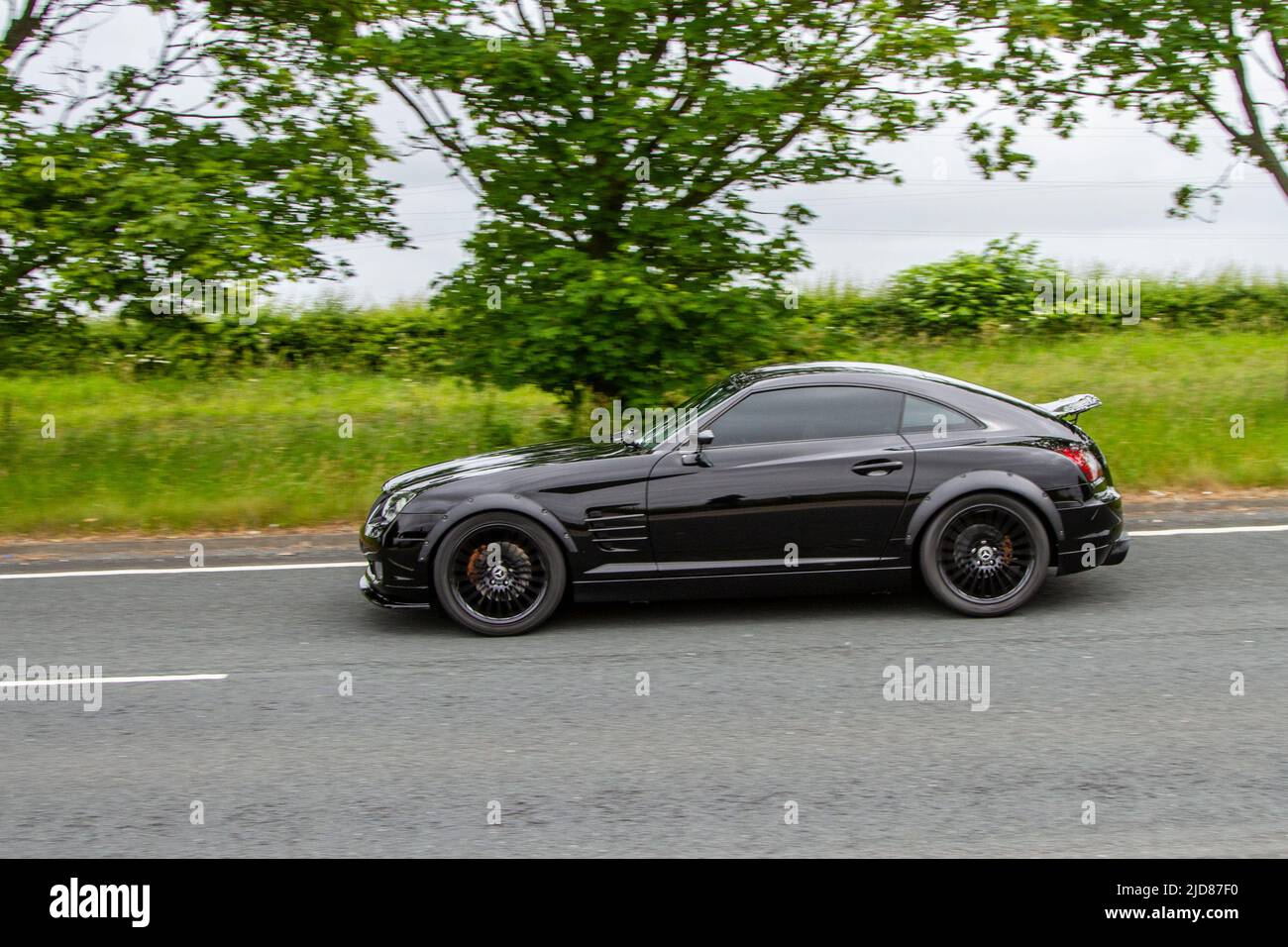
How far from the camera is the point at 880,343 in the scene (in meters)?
19.0

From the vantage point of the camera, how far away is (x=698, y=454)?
7863 millimetres

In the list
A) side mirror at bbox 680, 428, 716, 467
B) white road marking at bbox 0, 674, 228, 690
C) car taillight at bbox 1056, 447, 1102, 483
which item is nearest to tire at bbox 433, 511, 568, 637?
side mirror at bbox 680, 428, 716, 467

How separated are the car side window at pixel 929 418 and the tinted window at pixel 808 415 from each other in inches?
2.5

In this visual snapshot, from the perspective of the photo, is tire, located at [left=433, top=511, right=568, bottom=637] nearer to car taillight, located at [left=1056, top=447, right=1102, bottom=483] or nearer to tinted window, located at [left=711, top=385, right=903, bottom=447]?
tinted window, located at [left=711, top=385, right=903, bottom=447]

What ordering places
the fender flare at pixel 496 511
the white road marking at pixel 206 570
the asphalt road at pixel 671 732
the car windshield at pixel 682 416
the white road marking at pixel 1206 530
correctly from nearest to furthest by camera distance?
the asphalt road at pixel 671 732, the fender flare at pixel 496 511, the car windshield at pixel 682 416, the white road marking at pixel 206 570, the white road marking at pixel 1206 530

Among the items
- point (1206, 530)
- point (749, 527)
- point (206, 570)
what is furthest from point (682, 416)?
point (1206, 530)

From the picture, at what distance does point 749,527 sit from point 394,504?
2167mm

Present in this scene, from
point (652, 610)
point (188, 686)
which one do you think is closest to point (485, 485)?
point (652, 610)

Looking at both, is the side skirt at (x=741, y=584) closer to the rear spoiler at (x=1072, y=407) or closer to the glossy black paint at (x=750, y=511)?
the glossy black paint at (x=750, y=511)

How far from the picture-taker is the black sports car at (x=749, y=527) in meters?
7.77

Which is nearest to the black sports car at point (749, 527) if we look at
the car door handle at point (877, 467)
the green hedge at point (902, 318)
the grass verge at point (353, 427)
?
the car door handle at point (877, 467)

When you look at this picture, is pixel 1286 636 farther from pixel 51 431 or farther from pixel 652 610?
pixel 51 431

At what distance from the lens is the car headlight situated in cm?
790

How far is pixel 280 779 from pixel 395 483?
3.05m
